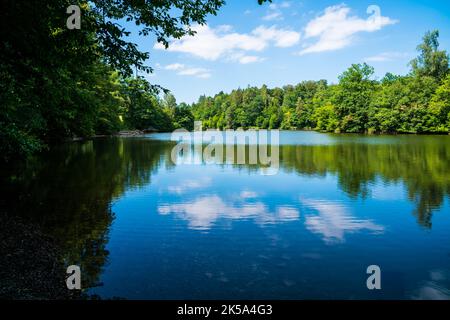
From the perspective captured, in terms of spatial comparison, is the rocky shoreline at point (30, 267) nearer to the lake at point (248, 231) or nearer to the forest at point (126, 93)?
the lake at point (248, 231)

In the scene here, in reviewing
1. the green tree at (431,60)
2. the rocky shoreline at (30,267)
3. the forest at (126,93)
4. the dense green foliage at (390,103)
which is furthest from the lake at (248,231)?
the green tree at (431,60)

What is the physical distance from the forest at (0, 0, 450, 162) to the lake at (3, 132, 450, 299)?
168 inches

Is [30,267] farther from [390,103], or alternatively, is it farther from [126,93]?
[390,103]

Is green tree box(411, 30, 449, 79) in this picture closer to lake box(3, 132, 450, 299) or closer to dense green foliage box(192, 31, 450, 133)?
dense green foliage box(192, 31, 450, 133)

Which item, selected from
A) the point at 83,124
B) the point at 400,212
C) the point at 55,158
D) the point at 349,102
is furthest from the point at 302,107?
the point at 400,212

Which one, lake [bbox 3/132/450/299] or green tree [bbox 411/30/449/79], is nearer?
lake [bbox 3/132/450/299]

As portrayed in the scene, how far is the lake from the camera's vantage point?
8547 millimetres

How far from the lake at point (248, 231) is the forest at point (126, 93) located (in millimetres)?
4261

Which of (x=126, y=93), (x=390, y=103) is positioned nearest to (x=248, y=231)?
(x=126, y=93)

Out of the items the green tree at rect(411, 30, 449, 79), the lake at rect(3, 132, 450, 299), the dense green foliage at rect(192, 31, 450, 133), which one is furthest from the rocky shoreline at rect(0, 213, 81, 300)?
the green tree at rect(411, 30, 449, 79)

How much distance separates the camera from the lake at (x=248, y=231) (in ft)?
28.0

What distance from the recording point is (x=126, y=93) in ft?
34.7
